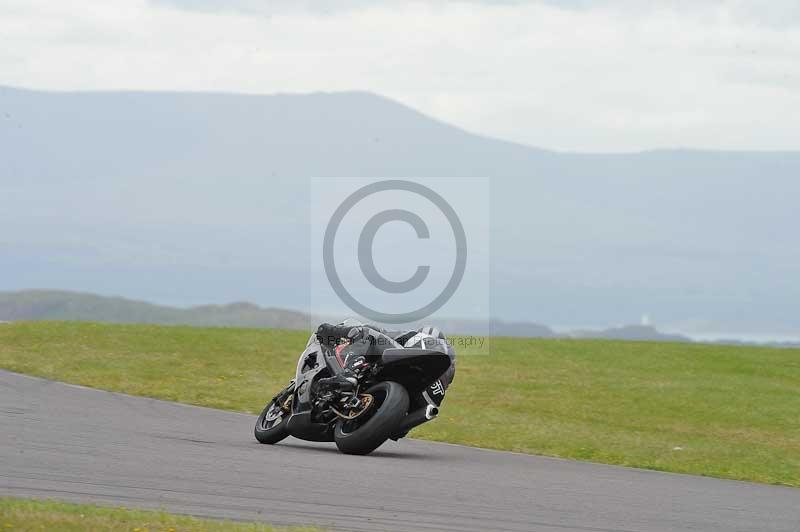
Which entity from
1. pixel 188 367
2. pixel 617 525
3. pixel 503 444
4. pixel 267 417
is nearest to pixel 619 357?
pixel 188 367

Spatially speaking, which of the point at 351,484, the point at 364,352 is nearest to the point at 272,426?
the point at 364,352

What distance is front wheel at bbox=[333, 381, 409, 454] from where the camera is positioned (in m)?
13.7

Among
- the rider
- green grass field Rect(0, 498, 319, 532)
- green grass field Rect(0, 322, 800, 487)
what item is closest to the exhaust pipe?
the rider

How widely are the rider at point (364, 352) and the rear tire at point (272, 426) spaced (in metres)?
0.92

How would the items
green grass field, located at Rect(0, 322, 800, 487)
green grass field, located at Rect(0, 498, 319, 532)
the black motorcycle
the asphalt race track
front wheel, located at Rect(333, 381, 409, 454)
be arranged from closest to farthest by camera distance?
green grass field, located at Rect(0, 498, 319, 532) < the asphalt race track < front wheel, located at Rect(333, 381, 409, 454) < the black motorcycle < green grass field, located at Rect(0, 322, 800, 487)

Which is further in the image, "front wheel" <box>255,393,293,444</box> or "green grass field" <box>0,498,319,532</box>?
"front wheel" <box>255,393,293,444</box>

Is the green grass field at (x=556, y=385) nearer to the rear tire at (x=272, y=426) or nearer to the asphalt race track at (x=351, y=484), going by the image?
the rear tire at (x=272, y=426)

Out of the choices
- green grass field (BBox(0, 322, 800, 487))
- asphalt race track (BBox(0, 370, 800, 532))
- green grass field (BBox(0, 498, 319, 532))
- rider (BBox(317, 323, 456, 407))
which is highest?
rider (BBox(317, 323, 456, 407))

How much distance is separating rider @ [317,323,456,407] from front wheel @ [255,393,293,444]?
0.85 m

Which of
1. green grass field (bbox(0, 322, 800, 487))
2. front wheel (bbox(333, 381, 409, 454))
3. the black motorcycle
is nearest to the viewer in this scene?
front wheel (bbox(333, 381, 409, 454))

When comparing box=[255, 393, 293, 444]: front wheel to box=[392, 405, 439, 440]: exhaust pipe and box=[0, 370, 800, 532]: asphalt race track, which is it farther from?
box=[392, 405, 439, 440]: exhaust pipe

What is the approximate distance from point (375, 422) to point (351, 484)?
2140mm

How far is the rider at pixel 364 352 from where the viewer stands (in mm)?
14299

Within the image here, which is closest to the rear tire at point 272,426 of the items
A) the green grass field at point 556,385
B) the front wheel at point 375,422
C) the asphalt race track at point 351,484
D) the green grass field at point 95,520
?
the asphalt race track at point 351,484
